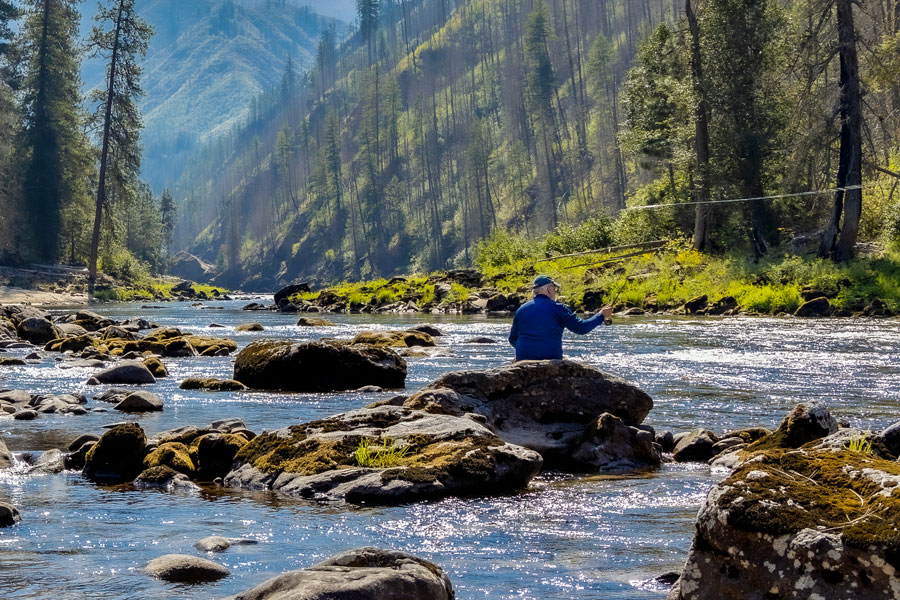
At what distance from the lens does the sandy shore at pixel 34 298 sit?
172ft

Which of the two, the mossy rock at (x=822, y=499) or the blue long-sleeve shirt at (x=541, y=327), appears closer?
the mossy rock at (x=822, y=499)

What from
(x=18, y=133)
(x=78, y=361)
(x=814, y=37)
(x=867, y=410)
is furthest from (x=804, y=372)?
(x=18, y=133)

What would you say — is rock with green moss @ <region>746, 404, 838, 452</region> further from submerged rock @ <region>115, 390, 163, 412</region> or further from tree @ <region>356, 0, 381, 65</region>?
tree @ <region>356, 0, 381, 65</region>

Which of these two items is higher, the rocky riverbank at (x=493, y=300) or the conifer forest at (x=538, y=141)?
the conifer forest at (x=538, y=141)

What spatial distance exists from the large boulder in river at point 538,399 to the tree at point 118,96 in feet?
192

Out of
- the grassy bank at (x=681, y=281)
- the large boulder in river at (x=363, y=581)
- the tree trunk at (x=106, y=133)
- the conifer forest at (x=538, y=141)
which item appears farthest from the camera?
the tree trunk at (x=106, y=133)

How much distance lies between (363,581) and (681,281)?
37.5m

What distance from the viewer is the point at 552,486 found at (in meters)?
10.1

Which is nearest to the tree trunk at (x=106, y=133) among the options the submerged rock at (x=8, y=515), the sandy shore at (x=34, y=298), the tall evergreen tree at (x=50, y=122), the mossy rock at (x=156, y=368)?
the tall evergreen tree at (x=50, y=122)

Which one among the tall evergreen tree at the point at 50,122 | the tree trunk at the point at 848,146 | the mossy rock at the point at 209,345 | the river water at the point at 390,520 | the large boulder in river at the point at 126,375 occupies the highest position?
the tall evergreen tree at the point at 50,122

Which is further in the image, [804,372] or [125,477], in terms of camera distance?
[804,372]

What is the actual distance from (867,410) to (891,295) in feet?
66.0

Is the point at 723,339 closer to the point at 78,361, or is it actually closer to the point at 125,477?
the point at 78,361

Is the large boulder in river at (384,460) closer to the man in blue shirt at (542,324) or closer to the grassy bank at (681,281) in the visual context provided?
the man in blue shirt at (542,324)
